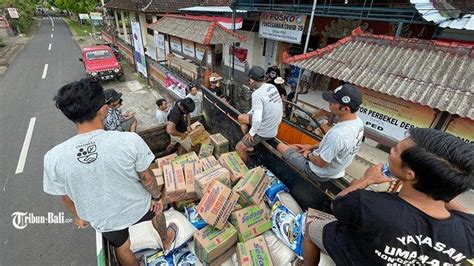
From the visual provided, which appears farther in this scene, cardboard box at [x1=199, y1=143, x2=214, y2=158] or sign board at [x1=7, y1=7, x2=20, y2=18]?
sign board at [x1=7, y1=7, x2=20, y2=18]

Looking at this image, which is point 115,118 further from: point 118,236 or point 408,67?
point 408,67

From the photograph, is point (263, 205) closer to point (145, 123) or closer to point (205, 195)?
point (205, 195)

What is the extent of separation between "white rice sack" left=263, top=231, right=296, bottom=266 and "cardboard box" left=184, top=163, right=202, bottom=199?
1111 mm

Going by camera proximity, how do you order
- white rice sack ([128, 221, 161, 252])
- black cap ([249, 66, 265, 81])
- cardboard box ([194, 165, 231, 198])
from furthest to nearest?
black cap ([249, 66, 265, 81]) < cardboard box ([194, 165, 231, 198]) < white rice sack ([128, 221, 161, 252])

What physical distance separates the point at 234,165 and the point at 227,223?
90cm

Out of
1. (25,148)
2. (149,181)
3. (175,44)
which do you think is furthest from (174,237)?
(175,44)

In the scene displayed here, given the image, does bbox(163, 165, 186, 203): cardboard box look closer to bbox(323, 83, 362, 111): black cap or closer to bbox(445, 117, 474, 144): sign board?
bbox(323, 83, 362, 111): black cap

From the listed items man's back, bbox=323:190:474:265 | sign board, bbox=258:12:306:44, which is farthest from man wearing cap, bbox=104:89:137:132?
sign board, bbox=258:12:306:44

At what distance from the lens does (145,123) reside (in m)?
8.54

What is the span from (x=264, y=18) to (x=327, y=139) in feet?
25.4

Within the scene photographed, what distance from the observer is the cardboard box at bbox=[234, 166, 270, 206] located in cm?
Result: 275

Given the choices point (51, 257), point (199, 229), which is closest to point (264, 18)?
point (199, 229)

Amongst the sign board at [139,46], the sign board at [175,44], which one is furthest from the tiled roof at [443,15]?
the sign board at [139,46]

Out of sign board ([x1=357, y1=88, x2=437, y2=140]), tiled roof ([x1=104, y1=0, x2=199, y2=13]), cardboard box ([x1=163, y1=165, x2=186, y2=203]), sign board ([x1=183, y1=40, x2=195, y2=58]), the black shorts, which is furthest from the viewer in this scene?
tiled roof ([x1=104, y1=0, x2=199, y2=13])
